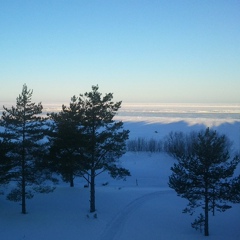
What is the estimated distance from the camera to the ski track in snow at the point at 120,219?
1948 centimetres

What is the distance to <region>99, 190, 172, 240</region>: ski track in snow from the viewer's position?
1948cm

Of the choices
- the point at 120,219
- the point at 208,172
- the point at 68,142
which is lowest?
the point at 120,219

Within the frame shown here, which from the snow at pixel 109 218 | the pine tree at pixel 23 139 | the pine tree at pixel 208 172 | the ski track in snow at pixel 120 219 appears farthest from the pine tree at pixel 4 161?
the pine tree at pixel 208 172

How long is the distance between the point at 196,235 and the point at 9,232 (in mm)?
12832

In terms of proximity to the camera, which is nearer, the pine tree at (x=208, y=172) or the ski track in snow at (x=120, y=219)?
the pine tree at (x=208, y=172)

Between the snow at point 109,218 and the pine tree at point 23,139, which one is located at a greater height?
the pine tree at point 23,139

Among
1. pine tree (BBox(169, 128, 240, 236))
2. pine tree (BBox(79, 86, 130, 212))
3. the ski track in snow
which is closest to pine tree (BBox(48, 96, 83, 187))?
pine tree (BBox(79, 86, 130, 212))

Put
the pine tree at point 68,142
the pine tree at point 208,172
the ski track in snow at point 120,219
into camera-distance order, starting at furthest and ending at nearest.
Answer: the pine tree at point 68,142
the ski track in snow at point 120,219
the pine tree at point 208,172

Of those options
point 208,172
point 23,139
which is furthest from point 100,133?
point 208,172

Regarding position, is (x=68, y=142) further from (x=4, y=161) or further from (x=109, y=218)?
(x=109, y=218)

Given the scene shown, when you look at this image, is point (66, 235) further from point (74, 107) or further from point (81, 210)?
point (74, 107)

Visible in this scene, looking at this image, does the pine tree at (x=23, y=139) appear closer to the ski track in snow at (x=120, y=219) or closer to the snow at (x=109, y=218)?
the snow at (x=109, y=218)

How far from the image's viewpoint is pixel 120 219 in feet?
74.4

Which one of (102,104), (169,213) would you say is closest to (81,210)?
(169,213)
